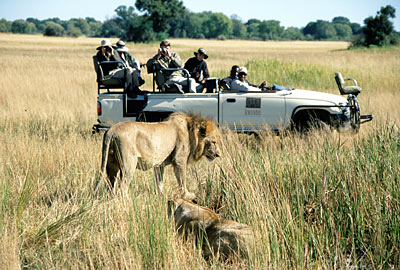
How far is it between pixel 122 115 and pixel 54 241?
4.12 meters

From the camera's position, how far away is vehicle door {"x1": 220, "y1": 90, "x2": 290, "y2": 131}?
7715 mm

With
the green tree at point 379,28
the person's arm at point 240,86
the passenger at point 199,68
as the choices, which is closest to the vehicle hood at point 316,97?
the person's arm at point 240,86

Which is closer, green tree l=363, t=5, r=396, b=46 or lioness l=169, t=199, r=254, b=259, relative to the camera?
lioness l=169, t=199, r=254, b=259

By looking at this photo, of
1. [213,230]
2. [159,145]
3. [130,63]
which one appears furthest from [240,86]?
[213,230]

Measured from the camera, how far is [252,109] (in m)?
7.75

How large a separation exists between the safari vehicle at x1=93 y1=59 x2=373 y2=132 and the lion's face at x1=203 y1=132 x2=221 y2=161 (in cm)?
209

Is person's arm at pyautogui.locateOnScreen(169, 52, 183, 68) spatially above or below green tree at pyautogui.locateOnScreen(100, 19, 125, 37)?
below

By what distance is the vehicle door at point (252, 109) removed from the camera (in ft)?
25.3

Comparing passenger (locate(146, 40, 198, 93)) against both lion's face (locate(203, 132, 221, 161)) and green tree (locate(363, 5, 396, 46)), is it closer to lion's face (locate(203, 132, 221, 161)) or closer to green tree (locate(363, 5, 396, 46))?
lion's face (locate(203, 132, 221, 161))

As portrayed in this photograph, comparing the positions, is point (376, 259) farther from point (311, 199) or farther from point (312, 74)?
point (312, 74)

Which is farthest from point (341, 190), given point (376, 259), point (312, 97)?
point (312, 97)

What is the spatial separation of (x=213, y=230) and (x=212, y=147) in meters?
2.12

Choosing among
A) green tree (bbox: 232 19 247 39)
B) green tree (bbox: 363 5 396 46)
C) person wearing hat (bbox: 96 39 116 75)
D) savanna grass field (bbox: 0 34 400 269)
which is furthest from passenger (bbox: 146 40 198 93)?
green tree (bbox: 232 19 247 39)

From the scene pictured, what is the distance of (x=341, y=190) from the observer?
4.13 metres
